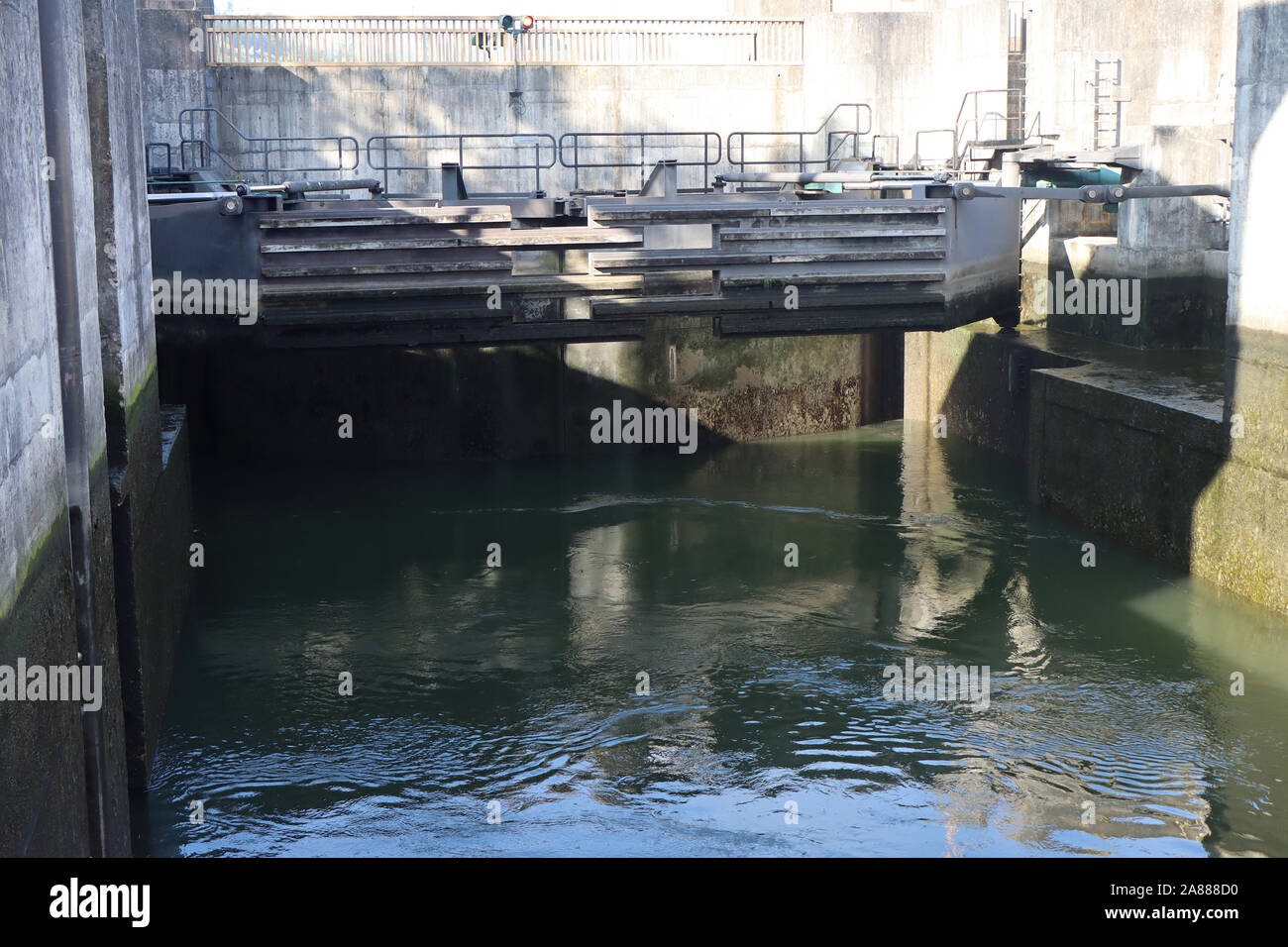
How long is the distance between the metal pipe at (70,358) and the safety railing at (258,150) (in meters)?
18.2

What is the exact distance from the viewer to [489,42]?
2506 centimetres

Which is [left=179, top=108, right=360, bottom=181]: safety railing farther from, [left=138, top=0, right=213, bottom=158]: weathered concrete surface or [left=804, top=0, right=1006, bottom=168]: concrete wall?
[left=804, top=0, right=1006, bottom=168]: concrete wall

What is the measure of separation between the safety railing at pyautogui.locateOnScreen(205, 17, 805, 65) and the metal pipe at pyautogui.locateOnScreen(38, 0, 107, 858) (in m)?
19.3

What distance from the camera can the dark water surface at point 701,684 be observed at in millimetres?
7082

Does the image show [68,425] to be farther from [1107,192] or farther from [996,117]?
[996,117]

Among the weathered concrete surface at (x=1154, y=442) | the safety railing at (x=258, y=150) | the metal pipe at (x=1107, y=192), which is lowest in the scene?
the weathered concrete surface at (x=1154, y=442)

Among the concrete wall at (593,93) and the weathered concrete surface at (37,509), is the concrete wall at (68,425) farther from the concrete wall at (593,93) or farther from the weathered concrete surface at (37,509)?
the concrete wall at (593,93)

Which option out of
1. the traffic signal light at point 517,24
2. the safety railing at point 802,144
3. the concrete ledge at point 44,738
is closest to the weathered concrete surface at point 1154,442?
the concrete ledge at point 44,738

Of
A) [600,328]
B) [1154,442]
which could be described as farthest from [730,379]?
[1154,442]

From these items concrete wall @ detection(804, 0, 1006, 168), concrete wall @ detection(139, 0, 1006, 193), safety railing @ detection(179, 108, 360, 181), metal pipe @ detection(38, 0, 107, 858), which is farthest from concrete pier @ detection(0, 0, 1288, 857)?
concrete wall @ detection(804, 0, 1006, 168)

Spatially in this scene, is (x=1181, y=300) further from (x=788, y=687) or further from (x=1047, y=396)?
(x=788, y=687)

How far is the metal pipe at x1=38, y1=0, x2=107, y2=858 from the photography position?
5.61 metres

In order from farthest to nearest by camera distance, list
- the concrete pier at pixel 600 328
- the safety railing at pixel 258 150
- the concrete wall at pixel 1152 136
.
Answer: the safety railing at pixel 258 150, the concrete wall at pixel 1152 136, the concrete pier at pixel 600 328

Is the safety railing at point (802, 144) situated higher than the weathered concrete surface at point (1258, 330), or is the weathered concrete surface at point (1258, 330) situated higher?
the safety railing at point (802, 144)
